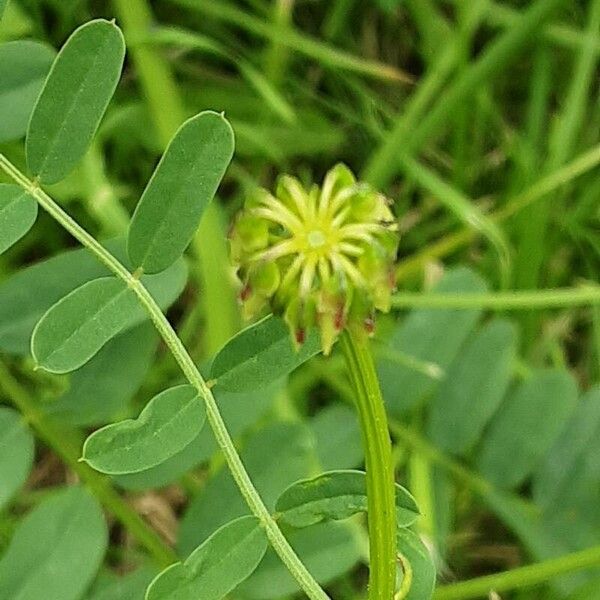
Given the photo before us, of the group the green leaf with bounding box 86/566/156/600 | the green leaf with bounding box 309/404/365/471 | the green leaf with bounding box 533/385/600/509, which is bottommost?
the green leaf with bounding box 533/385/600/509

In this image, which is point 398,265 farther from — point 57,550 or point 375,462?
point 375,462

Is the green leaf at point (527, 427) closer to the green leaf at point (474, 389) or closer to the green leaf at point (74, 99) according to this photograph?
the green leaf at point (474, 389)

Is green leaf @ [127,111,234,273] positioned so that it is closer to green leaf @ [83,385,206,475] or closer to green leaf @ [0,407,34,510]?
green leaf @ [83,385,206,475]

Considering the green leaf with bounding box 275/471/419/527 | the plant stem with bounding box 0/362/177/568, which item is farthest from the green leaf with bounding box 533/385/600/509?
the green leaf with bounding box 275/471/419/527

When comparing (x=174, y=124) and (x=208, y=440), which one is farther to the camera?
(x=174, y=124)

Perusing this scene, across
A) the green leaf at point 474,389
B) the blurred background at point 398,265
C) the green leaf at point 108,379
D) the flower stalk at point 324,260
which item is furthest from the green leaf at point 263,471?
the flower stalk at point 324,260

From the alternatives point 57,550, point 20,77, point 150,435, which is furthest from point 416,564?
point 20,77
